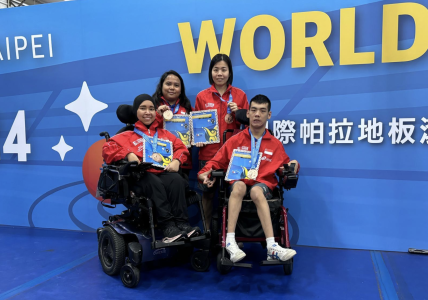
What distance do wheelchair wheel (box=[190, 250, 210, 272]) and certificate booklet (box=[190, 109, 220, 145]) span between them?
39.1 inches

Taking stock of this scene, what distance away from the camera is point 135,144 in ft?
9.87

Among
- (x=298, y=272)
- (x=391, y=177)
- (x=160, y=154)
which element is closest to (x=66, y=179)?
(x=160, y=154)

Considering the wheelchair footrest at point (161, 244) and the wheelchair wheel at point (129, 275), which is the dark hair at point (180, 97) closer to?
the wheelchair footrest at point (161, 244)

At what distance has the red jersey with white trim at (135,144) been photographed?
285 cm

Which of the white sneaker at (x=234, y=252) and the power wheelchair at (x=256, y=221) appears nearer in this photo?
the white sneaker at (x=234, y=252)

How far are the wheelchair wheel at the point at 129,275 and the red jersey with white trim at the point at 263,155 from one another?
908mm

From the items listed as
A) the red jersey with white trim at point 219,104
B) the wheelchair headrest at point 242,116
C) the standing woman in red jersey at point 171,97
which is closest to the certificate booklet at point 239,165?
the wheelchair headrest at point 242,116

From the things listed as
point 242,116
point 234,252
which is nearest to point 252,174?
point 242,116

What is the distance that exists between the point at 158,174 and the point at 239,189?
67 centimetres

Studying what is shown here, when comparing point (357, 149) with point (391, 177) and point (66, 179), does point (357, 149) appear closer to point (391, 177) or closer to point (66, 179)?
point (391, 177)

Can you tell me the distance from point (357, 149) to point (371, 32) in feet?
3.49

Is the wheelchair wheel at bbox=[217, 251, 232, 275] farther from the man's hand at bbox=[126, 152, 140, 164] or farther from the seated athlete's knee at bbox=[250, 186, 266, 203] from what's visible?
the man's hand at bbox=[126, 152, 140, 164]

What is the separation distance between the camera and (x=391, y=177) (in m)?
3.24

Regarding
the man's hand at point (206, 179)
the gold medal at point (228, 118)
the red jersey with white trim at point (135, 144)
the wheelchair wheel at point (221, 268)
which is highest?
the gold medal at point (228, 118)
